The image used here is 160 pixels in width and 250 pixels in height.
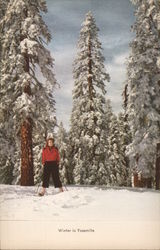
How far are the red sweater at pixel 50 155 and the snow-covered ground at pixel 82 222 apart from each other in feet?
2.77

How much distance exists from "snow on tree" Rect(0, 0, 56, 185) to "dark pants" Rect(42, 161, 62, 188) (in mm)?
1171

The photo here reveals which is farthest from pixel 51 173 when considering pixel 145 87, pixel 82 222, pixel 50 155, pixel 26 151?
pixel 145 87

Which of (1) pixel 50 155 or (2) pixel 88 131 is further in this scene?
(2) pixel 88 131

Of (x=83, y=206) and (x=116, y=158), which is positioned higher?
(x=116, y=158)

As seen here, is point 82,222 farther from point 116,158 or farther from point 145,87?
point 116,158

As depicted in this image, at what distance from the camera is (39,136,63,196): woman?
9.77 m

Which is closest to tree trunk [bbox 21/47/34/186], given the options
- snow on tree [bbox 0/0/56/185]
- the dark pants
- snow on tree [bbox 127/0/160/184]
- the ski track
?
snow on tree [bbox 0/0/56/185]

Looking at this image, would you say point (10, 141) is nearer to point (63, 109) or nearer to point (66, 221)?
point (63, 109)

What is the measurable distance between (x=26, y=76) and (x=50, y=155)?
255cm

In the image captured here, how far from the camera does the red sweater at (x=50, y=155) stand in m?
9.77

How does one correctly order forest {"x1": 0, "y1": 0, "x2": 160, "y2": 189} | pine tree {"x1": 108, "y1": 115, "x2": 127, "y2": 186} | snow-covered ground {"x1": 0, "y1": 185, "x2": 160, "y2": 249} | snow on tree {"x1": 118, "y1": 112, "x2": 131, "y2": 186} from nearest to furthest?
snow-covered ground {"x1": 0, "y1": 185, "x2": 160, "y2": 249} → forest {"x1": 0, "y1": 0, "x2": 160, "y2": 189} → snow on tree {"x1": 118, "y1": 112, "x2": 131, "y2": 186} → pine tree {"x1": 108, "y1": 115, "x2": 127, "y2": 186}

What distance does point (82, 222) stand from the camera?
9086 mm

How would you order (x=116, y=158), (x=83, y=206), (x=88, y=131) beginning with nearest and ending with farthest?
(x=83, y=206) < (x=116, y=158) < (x=88, y=131)

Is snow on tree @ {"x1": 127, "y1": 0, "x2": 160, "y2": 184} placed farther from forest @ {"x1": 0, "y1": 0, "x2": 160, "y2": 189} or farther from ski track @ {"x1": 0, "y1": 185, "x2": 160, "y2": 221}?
ski track @ {"x1": 0, "y1": 185, "x2": 160, "y2": 221}
